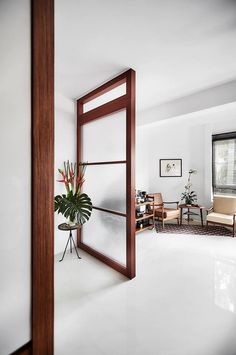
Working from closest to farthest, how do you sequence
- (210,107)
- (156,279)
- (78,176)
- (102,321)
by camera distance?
(102,321)
(156,279)
(210,107)
(78,176)

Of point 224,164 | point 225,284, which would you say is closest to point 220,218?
point 224,164

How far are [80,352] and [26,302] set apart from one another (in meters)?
0.99

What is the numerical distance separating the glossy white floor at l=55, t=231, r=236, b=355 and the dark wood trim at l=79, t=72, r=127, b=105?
2658 mm

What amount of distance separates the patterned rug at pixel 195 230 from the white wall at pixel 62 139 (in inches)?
94.9

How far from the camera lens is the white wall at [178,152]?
17.0 ft

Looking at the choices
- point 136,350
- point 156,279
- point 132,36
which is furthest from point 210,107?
point 136,350

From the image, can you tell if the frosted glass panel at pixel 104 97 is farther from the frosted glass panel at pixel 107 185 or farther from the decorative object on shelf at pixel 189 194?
the decorative object on shelf at pixel 189 194

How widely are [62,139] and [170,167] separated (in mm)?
3537

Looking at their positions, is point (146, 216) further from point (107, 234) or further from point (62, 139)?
point (62, 139)

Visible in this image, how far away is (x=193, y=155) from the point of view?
17.9 feet

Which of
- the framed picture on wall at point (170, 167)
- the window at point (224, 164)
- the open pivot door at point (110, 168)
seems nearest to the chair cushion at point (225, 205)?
the window at point (224, 164)

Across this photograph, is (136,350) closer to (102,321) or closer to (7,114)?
(102,321)

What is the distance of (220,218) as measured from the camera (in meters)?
4.18

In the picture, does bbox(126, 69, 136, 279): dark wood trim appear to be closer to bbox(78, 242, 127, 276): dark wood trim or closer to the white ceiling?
bbox(78, 242, 127, 276): dark wood trim
